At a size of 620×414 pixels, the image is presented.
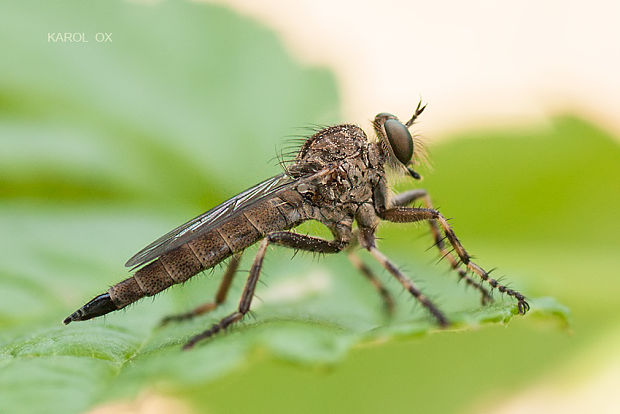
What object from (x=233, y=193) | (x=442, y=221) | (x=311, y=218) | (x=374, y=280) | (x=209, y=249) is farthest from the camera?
(x=233, y=193)

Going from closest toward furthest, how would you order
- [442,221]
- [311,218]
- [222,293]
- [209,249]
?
[209,249] → [442,221] → [311,218] → [222,293]

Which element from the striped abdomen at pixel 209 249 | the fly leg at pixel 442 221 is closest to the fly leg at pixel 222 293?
the striped abdomen at pixel 209 249

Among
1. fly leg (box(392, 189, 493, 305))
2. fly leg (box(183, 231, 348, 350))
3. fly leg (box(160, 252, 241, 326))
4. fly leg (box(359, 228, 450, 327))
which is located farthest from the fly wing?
fly leg (box(392, 189, 493, 305))

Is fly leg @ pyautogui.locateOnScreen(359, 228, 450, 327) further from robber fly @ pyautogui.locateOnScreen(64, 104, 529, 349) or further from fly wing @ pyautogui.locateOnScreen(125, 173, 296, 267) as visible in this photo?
fly wing @ pyautogui.locateOnScreen(125, 173, 296, 267)

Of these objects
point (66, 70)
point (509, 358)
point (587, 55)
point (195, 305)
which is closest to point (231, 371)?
point (195, 305)

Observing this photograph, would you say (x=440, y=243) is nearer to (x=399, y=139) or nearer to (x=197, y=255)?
(x=399, y=139)

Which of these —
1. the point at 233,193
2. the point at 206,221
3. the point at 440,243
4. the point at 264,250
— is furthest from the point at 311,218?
the point at 233,193
